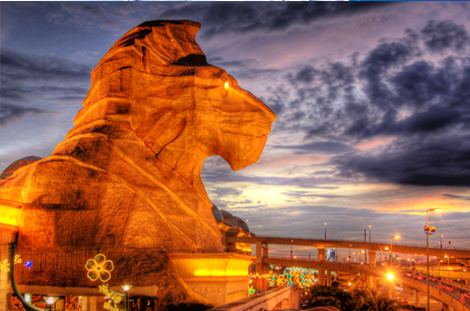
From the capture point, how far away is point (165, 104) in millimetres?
19859

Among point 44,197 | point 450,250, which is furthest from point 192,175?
point 450,250

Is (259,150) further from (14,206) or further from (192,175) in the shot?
(14,206)

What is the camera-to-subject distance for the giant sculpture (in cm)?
1528

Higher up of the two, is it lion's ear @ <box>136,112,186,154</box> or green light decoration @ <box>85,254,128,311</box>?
lion's ear @ <box>136,112,186,154</box>

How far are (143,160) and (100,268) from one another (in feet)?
18.2

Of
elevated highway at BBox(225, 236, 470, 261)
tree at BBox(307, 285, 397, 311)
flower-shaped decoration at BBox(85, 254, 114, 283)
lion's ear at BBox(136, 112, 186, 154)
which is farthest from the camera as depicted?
elevated highway at BBox(225, 236, 470, 261)

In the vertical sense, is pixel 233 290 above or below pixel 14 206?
below

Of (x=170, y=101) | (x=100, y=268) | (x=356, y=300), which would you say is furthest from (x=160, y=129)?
(x=356, y=300)

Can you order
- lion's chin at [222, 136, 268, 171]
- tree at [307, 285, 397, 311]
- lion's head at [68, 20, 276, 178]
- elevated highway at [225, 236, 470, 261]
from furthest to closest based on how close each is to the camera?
elevated highway at [225, 236, 470, 261] → lion's chin at [222, 136, 268, 171] → tree at [307, 285, 397, 311] → lion's head at [68, 20, 276, 178]

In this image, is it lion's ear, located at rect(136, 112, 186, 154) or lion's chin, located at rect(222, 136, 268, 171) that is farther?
lion's chin, located at rect(222, 136, 268, 171)

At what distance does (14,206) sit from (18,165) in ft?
27.5

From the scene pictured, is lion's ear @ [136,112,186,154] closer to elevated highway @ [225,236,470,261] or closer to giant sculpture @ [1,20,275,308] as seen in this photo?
giant sculpture @ [1,20,275,308]

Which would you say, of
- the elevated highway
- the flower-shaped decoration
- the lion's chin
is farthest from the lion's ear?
the elevated highway

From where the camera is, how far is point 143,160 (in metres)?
17.8
